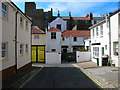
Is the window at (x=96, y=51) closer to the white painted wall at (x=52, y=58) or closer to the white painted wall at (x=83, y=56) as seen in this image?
the white painted wall at (x=83, y=56)

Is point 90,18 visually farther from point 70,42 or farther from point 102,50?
point 102,50

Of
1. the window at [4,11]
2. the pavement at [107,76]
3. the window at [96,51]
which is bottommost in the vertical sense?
the pavement at [107,76]

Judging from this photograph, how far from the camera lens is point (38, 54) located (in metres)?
24.2

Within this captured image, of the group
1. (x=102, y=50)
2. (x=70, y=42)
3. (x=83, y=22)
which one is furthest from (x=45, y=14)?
(x=102, y=50)

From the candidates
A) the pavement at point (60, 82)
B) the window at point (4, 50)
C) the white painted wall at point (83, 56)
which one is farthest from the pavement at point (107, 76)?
the white painted wall at point (83, 56)

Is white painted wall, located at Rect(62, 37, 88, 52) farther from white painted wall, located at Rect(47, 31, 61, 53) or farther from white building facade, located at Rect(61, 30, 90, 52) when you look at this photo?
white painted wall, located at Rect(47, 31, 61, 53)

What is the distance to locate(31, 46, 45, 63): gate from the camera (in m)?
24.2

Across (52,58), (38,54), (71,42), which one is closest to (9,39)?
(52,58)

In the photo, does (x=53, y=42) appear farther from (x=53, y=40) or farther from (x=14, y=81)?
(x=14, y=81)

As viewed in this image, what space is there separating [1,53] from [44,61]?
14.9 meters

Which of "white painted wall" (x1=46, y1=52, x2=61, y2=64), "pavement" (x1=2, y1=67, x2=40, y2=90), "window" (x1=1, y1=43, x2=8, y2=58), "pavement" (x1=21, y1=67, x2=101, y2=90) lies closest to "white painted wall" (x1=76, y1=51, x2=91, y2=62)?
"white painted wall" (x1=46, y1=52, x2=61, y2=64)

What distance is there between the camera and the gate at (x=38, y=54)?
2420 centimetres

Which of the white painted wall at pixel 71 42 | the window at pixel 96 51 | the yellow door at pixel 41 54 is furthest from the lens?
the white painted wall at pixel 71 42

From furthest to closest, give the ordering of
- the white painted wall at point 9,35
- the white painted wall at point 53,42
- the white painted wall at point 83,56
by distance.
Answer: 1. the white painted wall at point 53,42
2. the white painted wall at point 83,56
3. the white painted wall at point 9,35
